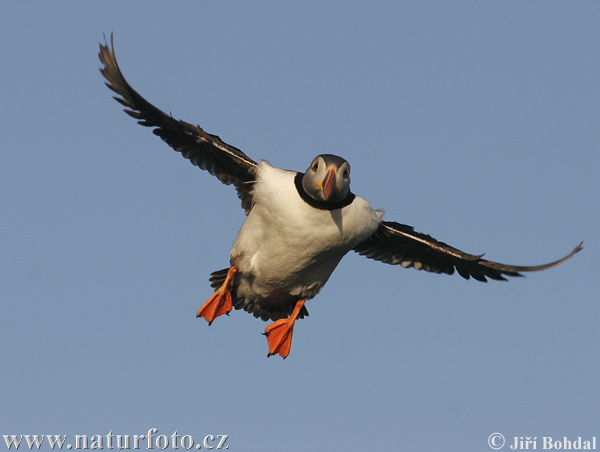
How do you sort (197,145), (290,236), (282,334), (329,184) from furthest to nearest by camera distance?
(282,334)
(197,145)
(290,236)
(329,184)

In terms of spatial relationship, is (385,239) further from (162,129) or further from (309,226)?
(162,129)

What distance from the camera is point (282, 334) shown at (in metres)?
16.9

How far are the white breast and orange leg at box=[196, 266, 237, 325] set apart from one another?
398 mm

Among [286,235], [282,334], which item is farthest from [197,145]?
[282,334]

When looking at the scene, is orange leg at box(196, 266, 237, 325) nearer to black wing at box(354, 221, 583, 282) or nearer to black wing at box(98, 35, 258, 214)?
black wing at box(98, 35, 258, 214)

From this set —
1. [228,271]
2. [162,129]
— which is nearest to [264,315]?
[228,271]

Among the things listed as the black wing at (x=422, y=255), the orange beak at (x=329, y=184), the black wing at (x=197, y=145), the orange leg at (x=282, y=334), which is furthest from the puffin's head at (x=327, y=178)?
the orange leg at (x=282, y=334)

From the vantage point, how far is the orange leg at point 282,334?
16.8 meters

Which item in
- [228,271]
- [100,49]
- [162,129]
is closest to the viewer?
[100,49]

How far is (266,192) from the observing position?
15289 millimetres

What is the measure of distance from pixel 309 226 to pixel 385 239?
2948mm

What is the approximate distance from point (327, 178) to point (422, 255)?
13.4ft

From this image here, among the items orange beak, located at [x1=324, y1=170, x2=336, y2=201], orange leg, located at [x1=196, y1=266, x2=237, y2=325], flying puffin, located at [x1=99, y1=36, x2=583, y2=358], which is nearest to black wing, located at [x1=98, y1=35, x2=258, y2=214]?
flying puffin, located at [x1=99, y1=36, x2=583, y2=358]

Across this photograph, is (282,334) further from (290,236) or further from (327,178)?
(327,178)
